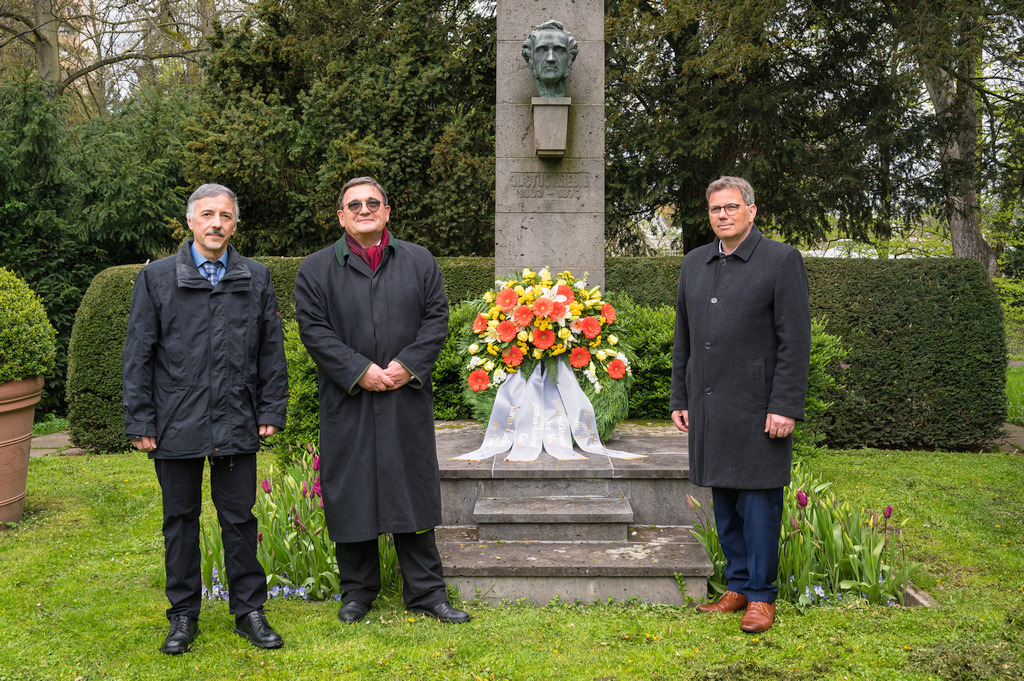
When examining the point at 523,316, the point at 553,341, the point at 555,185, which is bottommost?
the point at 553,341

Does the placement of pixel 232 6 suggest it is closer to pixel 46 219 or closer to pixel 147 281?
pixel 46 219

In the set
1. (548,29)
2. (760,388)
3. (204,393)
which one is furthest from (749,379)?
(548,29)

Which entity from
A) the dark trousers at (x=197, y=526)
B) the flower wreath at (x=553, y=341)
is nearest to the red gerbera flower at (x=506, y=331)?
the flower wreath at (x=553, y=341)

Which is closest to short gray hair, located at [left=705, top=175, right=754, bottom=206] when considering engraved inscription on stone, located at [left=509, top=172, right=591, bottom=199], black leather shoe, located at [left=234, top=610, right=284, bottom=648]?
engraved inscription on stone, located at [left=509, top=172, right=591, bottom=199]

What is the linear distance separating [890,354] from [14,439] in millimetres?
7570

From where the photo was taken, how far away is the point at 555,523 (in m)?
4.32

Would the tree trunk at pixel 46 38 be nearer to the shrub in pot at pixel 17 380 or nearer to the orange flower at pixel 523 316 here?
the shrub in pot at pixel 17 380

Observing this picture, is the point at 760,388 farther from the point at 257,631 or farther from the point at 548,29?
the point at 548,29

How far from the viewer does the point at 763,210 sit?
12695 millimetres

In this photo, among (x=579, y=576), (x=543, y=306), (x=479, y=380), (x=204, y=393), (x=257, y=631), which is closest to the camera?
(x=204, y=393)

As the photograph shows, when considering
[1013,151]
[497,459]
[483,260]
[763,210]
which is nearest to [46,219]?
[483,260]

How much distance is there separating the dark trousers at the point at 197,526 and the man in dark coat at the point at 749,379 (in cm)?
198

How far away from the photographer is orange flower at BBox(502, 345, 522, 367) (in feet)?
16.5

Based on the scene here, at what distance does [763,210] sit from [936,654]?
398 inches
